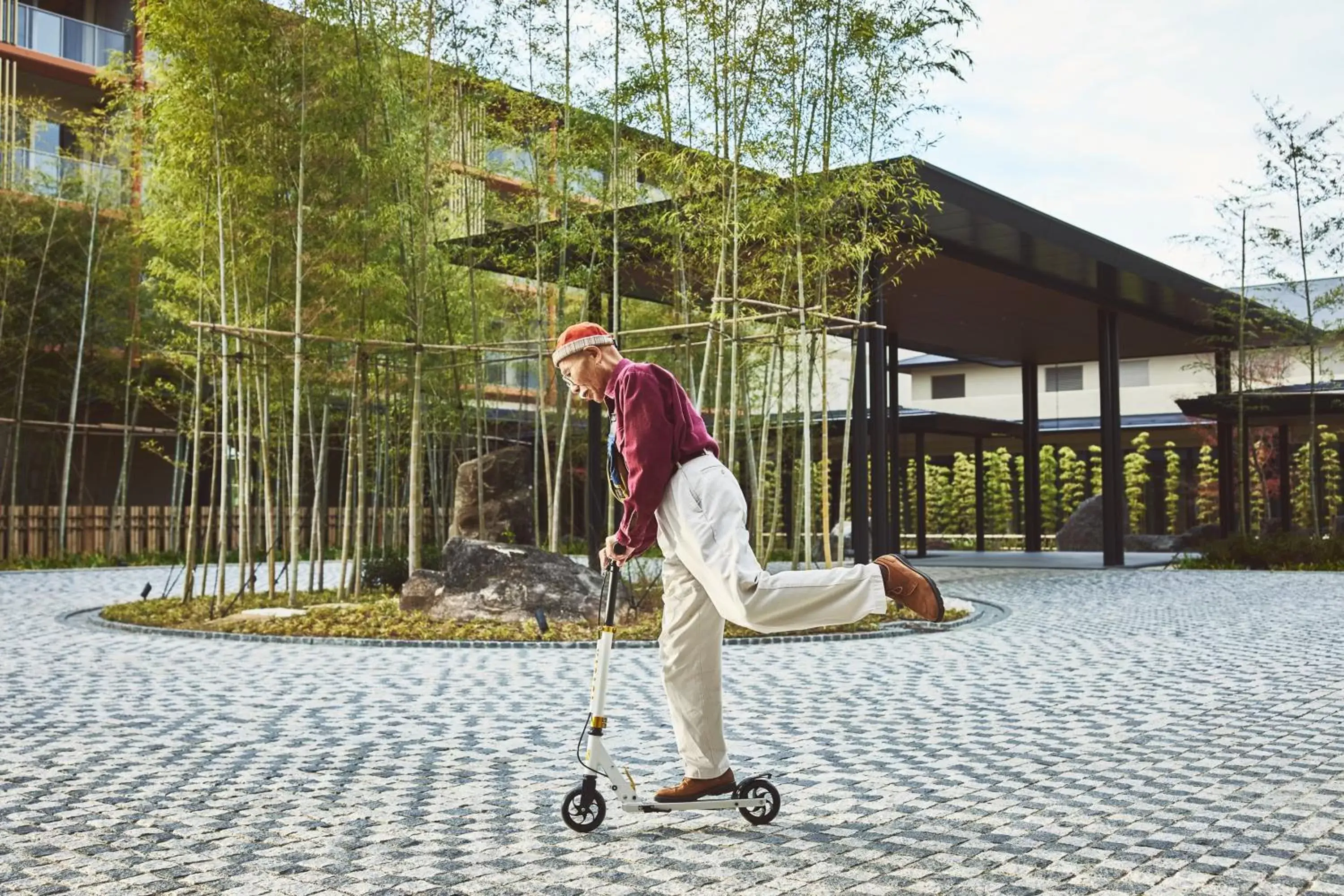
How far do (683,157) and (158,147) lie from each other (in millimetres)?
4658

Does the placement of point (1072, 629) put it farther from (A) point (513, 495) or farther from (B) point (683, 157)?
(A) point (513, 495)

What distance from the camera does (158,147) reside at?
10.7 meters

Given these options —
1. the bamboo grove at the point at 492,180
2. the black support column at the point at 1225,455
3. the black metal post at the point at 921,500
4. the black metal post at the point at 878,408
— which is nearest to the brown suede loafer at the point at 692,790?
the bamboo grove at the point at 492,180

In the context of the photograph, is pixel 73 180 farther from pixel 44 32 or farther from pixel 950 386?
pixel 950 386

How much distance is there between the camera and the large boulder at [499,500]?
14.9 meters

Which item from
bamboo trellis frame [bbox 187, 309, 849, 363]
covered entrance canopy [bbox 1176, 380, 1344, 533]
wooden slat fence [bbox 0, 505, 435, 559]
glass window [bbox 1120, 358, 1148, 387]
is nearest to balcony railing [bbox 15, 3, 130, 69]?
wooden slat fence [bbox 0, 505, 435, 559]

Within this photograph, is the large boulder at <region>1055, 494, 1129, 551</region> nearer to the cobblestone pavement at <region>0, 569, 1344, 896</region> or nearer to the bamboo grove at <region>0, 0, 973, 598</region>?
the bamboo grove at <region>0, 0, 973, 598</region>

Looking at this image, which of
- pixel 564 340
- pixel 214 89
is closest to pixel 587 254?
pixel 214 89

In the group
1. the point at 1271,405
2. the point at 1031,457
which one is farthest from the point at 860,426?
the point at 1031,457

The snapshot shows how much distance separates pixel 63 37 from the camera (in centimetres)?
1925

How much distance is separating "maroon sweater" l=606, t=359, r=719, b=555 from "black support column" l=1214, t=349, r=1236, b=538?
16.9 meters

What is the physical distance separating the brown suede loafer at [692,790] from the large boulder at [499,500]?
1160 centimetres

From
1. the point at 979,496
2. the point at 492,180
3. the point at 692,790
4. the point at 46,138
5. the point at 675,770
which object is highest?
the point at 46,138

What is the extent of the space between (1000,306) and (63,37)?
48.1 ft
